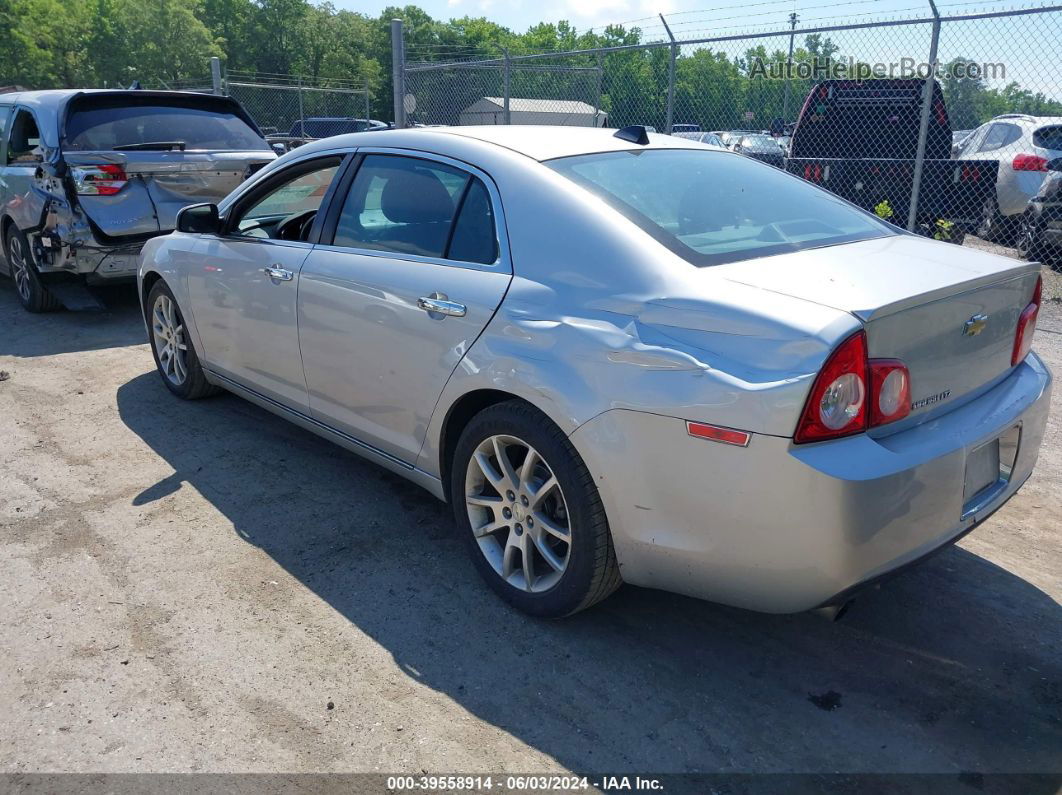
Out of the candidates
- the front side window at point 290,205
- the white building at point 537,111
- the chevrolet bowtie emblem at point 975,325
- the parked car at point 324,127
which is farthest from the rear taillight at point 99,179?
the parked car at point 324,127

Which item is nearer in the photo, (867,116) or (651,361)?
(651,361)

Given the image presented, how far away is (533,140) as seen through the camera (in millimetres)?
3430

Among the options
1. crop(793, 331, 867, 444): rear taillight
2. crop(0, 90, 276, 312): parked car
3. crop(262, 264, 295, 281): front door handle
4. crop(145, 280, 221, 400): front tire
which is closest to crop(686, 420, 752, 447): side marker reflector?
crop(793, 331, 867, 444): rear taillight

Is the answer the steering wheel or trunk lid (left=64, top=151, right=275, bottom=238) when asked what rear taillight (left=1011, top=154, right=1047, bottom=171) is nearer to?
trunk lid (left=64, top=151, right=275, bottom=238)

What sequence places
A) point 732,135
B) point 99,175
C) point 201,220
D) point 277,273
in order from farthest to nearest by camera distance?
point 732,135 < point 99,175 < point 201,220 < point 277,273

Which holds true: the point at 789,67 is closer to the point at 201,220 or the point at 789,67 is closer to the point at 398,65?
→ the point at 398,65

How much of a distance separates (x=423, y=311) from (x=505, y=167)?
0.61m

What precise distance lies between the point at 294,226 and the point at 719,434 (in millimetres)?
2878

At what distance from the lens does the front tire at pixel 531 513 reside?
2.80 metres

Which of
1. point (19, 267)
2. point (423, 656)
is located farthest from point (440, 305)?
point (19, 267)

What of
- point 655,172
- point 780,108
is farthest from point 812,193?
point 780,108

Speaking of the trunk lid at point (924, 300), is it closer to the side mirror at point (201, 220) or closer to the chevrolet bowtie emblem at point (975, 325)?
the chevrolet bowtie emblem at point (975, 325)

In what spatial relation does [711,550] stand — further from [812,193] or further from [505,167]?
[812,193]

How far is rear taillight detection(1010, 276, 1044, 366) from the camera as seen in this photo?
3.08m
